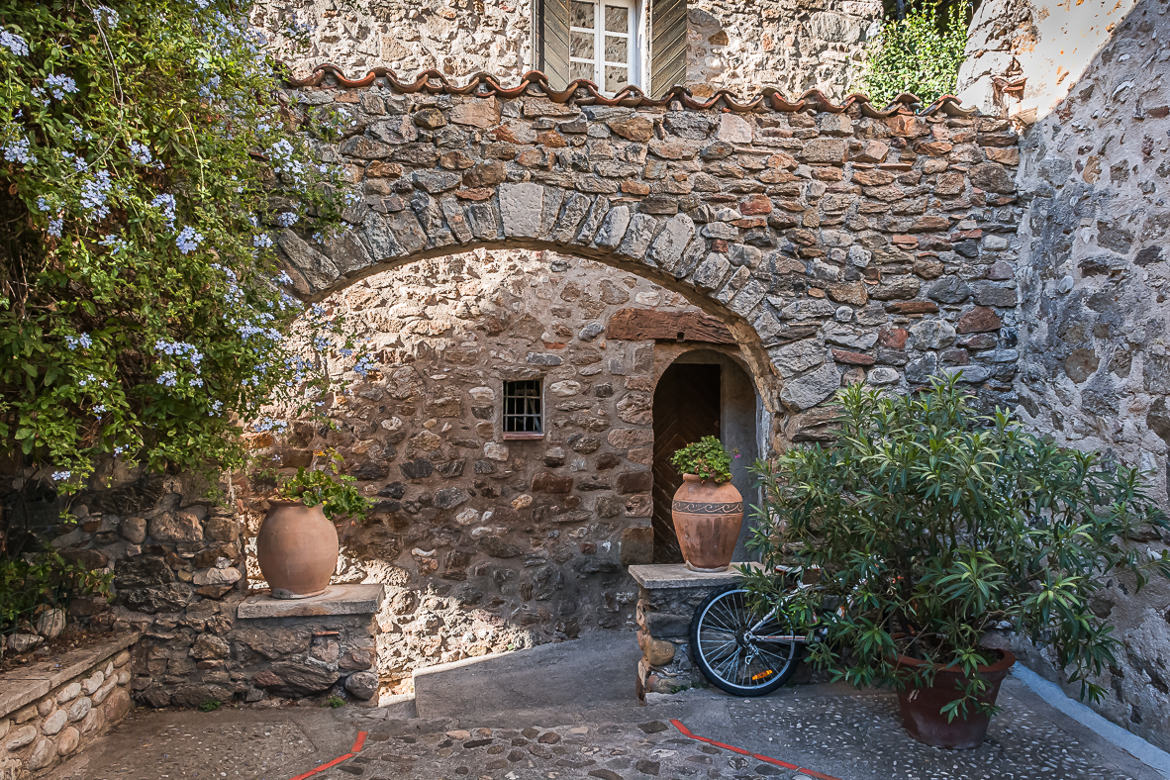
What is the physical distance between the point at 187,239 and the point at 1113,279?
3.67 meters

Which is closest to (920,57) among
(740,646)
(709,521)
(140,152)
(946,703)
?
(709,521)

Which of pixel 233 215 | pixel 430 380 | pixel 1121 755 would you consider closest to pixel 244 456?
pixel 233 215

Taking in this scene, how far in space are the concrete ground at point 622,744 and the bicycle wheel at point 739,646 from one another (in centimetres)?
8

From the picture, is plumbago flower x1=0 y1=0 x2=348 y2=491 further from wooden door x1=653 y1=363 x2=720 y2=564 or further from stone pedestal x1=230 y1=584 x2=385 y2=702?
wooden door x1=653 y1=363 x2=720 y2=564

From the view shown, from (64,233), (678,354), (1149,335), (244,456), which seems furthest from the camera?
(678,354)

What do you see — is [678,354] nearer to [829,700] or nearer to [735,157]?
[735,157]

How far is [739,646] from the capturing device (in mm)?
3500

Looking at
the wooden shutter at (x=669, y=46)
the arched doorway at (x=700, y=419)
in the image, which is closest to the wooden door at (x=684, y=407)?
the arched doorway at (x=700, y=419)

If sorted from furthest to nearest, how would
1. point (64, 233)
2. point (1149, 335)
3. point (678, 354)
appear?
point (678, 354) < point (1149, 335) < point (64, 233)

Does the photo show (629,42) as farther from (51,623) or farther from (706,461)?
(51,623)

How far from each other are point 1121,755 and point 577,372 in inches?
142

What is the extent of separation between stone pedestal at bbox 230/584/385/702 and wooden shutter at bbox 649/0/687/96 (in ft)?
A: 14.5

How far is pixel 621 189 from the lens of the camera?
3609 millimetres

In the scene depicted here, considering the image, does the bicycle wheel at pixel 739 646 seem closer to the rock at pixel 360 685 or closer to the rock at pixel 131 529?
the rock at pixel 360 685
